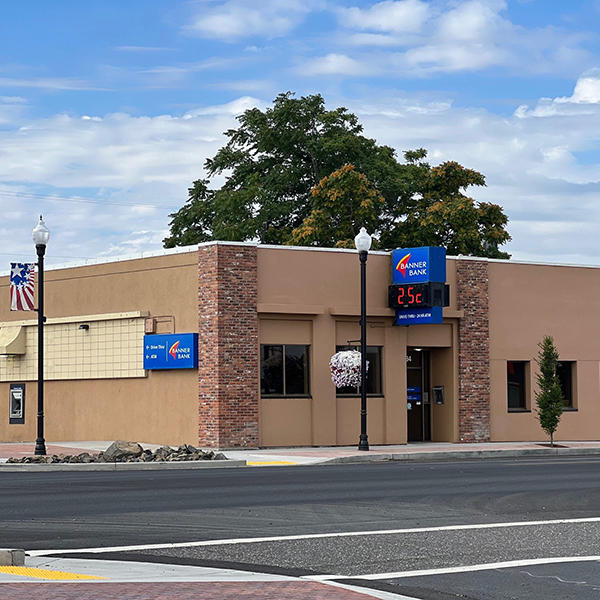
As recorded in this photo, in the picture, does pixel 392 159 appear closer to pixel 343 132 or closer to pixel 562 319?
pixel 343 132

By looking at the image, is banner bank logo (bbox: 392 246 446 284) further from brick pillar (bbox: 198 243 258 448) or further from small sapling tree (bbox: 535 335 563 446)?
brick pillar (bbox: 198 243 258 448)

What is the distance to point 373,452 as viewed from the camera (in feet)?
101

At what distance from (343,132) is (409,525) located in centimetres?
4154

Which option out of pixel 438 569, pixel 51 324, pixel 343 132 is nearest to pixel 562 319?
pixel 51 324

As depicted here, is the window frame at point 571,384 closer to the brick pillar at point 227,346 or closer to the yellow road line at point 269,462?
the brick pillar at point 227,346

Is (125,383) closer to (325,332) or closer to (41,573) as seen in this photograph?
(325,332)

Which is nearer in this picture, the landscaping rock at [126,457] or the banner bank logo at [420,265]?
the landscaping rock at [126,457]

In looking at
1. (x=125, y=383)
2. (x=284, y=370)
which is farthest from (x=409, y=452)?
(x=125, y=383)

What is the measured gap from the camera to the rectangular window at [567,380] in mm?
38750

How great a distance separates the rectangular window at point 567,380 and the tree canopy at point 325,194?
430 inches

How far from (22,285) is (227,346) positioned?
6722 mm

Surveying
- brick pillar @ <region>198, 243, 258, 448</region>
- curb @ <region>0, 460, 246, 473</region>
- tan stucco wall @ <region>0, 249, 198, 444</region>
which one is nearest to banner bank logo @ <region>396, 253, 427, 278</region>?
brick pillar @ <region>198, 243, 258, 448</region>

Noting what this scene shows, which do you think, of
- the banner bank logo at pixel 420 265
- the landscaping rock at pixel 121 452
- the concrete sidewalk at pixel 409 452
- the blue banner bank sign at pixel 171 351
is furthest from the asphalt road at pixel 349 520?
the banner bank logo at pixel 420 265

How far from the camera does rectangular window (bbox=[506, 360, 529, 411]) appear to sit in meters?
37.6
